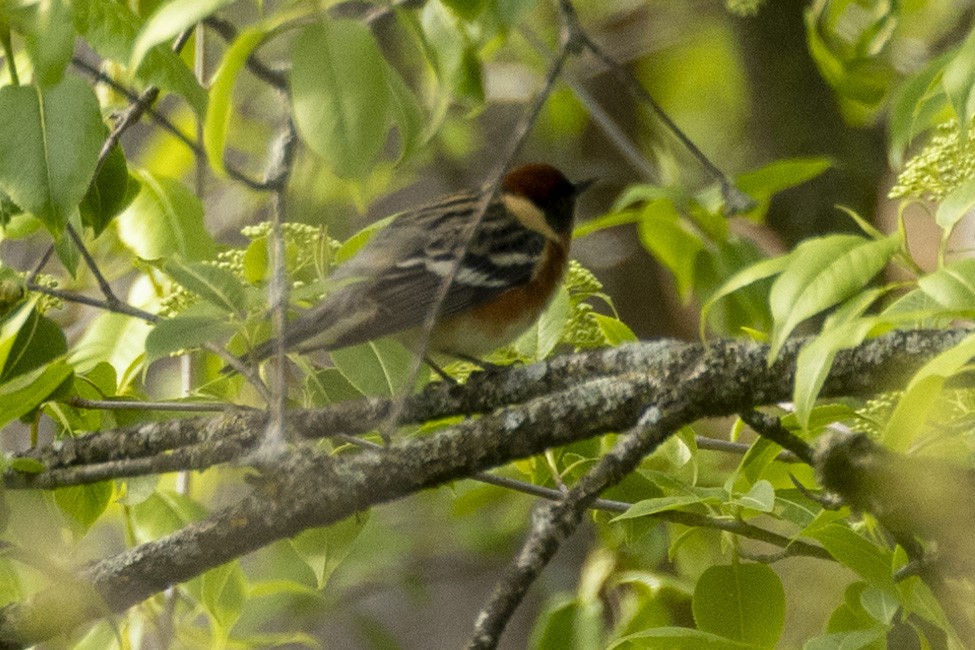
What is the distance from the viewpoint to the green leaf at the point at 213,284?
5.69ft

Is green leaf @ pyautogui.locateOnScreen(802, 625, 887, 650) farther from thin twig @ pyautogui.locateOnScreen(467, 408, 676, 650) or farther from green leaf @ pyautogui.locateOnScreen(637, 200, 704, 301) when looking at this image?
green leaf @ pyautogui.locateOnScreen(637, 200, 704, 301)

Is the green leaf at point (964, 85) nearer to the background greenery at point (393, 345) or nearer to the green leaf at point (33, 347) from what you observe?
the background greenery at point (393, 345)

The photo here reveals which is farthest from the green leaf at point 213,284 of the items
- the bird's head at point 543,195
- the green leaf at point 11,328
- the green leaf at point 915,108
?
the bird's head at point 543,195

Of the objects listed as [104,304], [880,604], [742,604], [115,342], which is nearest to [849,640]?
[880,604]

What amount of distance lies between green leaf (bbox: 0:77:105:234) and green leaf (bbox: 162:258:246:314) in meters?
0.17

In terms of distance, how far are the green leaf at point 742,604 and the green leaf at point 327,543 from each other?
23.6 inches

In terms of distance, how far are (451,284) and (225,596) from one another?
2.48ft

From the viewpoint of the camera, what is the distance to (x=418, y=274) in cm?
284

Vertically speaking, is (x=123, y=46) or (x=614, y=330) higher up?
(x=123, y=46)

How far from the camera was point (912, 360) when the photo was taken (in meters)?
1.70

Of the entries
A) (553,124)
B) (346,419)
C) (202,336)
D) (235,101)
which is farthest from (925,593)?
(235,101)

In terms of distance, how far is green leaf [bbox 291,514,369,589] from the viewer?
205 cm

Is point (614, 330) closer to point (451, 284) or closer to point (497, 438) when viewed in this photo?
point (451, 284)

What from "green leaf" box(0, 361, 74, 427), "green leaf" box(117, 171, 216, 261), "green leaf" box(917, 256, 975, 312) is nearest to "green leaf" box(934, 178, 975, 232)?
"green leaf" box(917, 256, 975, 312)
